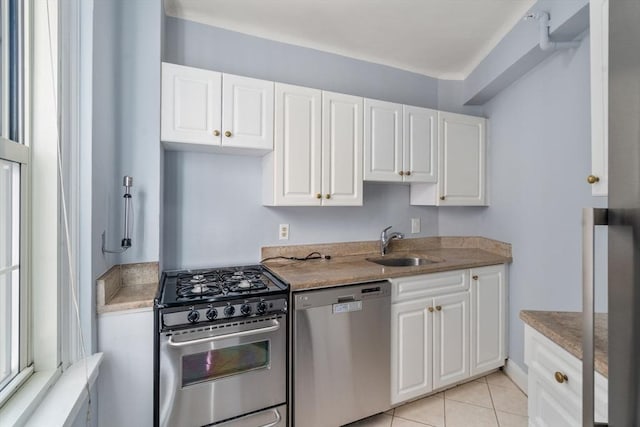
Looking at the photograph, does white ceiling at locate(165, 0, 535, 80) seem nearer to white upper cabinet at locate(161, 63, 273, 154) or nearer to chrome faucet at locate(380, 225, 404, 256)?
white upper cabinet at locate(161, 63, 273, 154)

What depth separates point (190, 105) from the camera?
5.63 ft

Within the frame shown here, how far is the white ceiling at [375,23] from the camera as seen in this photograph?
1.90 m

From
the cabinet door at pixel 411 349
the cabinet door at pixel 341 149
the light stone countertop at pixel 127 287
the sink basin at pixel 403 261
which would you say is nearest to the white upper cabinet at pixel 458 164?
the sink basin at pixel 403 261

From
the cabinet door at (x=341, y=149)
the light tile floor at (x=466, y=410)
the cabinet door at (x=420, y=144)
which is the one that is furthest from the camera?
the cabinet door at (x=420, y=144)

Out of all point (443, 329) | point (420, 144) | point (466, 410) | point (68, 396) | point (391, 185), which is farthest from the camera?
point (391, 185)

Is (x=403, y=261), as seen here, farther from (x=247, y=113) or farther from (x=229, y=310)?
(x=247, y=113)

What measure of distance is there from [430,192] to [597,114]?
156 centimetres

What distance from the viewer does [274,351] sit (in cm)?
154

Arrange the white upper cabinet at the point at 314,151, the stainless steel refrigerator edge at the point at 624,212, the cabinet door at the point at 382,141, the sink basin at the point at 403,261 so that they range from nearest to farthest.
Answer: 1. the stainless steel refrigerator edge at the point at 624,212
2. the white upper cabinet at the point at 314,151
3. the cabinet door at the point at 382,141
4. the sink basin at the point at 403,261

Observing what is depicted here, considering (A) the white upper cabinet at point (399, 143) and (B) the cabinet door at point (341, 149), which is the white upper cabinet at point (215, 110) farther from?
(A) the white upper cabinet at point (399, 143)

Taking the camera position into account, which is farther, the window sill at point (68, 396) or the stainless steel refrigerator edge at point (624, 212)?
the window sill at point (68, 396)

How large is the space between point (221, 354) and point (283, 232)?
3.32ft

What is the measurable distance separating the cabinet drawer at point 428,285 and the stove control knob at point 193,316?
3.75 ft

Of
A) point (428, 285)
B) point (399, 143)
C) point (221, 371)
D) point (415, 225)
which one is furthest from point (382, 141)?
point (221, 371)
